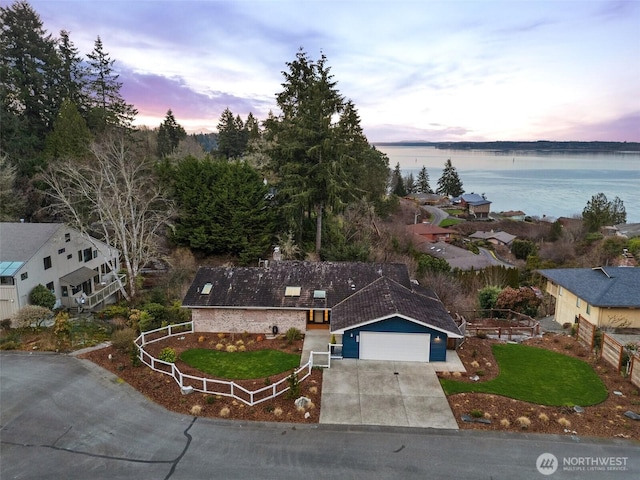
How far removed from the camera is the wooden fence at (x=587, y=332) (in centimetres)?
2031

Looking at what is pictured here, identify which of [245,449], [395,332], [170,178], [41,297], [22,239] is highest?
[170,178]

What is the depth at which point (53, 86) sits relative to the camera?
41.6 meters

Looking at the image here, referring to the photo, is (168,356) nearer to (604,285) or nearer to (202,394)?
(202,394)

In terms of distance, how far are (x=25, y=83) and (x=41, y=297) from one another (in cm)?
2722

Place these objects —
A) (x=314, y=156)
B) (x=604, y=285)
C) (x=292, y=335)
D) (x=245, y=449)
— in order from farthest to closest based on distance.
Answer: (x=314, y=156)
(x=604, y=285)
(x=292, y=335)
(x=245, y=449)

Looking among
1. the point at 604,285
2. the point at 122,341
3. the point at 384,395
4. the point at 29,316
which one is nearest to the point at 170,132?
the point at 29,316

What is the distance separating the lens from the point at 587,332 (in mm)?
20828

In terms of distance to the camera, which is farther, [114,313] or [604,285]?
[114,313]

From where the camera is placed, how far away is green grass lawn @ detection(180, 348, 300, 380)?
58.1 ft

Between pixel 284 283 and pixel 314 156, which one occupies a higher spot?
pixel 314 156

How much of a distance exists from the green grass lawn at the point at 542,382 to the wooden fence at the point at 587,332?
1.82 m

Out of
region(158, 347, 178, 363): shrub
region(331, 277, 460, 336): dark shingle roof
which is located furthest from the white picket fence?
region(331, 277, 460, 336): dark shingle roof

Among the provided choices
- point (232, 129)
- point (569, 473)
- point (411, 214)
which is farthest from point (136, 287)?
point (411, 214)

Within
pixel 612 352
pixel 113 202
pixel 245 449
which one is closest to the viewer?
pixel 245 449
